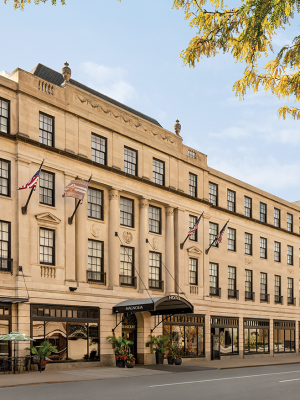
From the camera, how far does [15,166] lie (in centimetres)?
2736

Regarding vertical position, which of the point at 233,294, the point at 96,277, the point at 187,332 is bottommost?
the point at 187,332

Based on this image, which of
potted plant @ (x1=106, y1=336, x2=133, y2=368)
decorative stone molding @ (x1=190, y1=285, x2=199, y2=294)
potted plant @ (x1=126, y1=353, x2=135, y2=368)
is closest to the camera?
potted plant @ (x1=126, y1=353, x2=135, y2=368)

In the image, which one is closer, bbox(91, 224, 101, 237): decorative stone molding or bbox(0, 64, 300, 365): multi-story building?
bbox(0, 64, 300, 365): multi-story building

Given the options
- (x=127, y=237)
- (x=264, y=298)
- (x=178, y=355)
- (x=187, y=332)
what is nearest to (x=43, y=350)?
(x=127, y=237)

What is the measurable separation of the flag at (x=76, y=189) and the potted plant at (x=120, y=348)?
878cm

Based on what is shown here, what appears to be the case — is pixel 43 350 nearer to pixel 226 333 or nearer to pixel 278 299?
pixel 226 333

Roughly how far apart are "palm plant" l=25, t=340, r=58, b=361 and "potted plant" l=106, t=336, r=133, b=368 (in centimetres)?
476

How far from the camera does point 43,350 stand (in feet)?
84.3

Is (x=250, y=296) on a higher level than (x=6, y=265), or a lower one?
lower

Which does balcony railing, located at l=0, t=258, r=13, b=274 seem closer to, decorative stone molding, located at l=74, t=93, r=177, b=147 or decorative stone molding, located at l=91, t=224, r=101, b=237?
decorative stone molding, located at l=91, t=224, r=101, b=237

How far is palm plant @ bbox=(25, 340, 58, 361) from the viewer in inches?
1002

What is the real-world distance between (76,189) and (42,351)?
27.7 ft

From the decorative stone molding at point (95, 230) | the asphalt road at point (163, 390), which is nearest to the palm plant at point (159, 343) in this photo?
the decorative stone molding at point (95, 230)

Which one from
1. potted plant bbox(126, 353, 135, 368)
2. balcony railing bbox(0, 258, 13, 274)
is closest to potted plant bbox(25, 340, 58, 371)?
balcony railing bbox(0, 258, 13, 274)
